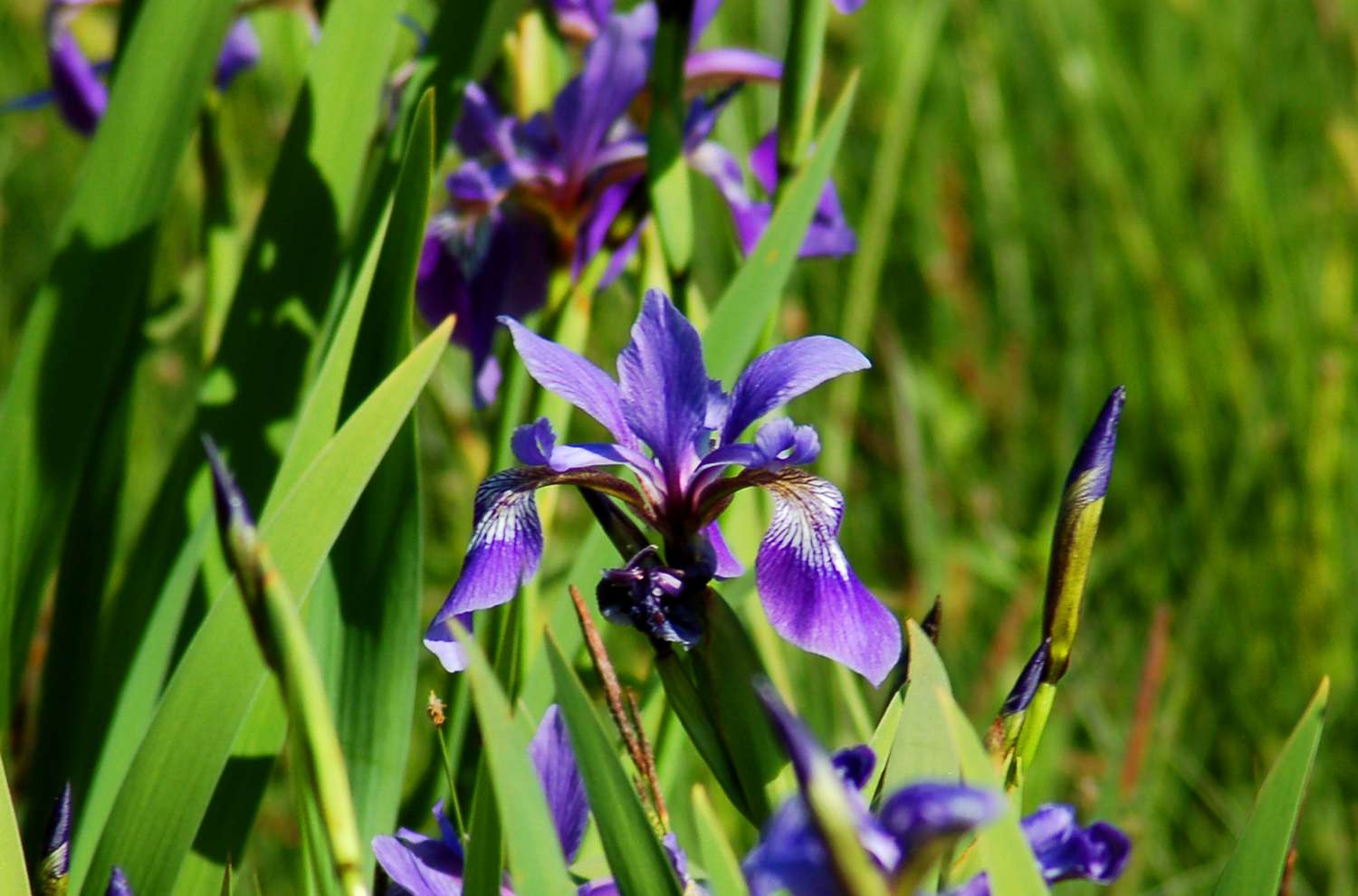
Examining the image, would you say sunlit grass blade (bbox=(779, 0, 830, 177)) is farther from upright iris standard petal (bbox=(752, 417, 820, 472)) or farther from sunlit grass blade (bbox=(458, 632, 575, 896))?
sunlit grass blade (bbox=(458, 632, 575, 896))

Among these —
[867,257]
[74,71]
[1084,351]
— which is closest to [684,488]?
[74,71]

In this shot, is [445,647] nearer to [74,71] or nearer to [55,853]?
[55,853]

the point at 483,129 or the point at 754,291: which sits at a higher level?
the point at 483,129

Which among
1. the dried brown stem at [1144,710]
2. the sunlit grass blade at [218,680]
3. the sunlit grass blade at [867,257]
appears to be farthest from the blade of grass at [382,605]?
the sunlit grass blade at [867,257]

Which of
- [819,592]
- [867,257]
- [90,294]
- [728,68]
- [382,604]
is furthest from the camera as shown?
[867,257]

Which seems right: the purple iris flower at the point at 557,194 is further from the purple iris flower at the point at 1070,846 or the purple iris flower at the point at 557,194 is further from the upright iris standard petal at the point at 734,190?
the purple iris flower at the point at 1070,846

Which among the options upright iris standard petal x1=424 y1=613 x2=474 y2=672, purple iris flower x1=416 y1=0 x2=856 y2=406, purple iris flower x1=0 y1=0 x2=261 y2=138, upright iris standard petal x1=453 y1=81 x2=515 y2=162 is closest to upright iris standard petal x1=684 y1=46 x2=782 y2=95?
purple iris flower x1=416 y1=0 x2=856 y2=406

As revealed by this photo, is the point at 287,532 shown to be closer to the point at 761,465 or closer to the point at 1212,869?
the point at 761,465
